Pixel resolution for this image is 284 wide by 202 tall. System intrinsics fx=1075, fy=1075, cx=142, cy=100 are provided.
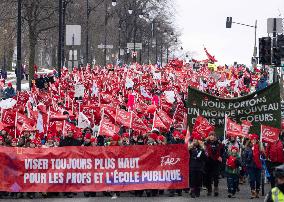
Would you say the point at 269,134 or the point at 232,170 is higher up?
the point at 269,134

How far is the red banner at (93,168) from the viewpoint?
20156 millimetres

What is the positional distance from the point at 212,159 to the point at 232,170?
Result: 52 cm

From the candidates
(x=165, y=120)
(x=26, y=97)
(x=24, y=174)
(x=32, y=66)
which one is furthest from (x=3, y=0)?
(x=24, y=174)

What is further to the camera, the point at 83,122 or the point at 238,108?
the point at 83,122

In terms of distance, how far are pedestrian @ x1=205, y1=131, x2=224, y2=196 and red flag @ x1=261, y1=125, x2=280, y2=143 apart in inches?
36.1

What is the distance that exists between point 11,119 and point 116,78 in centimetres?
2414

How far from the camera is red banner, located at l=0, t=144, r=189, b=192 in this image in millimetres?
20156

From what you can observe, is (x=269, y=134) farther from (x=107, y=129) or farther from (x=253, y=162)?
(x=107, y=129)

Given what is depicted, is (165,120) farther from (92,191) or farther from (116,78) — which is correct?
(116,78)

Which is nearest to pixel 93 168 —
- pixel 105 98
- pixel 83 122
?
pixel 83 122

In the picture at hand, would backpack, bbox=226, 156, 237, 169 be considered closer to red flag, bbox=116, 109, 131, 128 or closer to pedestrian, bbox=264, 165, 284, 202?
red flag, bbox=116, 109, 131, 128

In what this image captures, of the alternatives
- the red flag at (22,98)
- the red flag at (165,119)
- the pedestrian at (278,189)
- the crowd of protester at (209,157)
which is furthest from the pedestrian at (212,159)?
the red flag at (22,98)

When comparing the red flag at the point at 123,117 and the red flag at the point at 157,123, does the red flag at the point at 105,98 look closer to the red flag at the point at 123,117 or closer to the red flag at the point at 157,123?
the red flag at the point at 157,123

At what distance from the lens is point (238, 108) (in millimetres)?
21141
